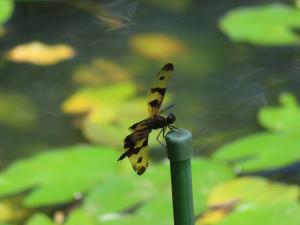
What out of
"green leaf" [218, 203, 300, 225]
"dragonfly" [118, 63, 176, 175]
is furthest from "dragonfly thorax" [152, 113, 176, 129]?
"green leaf" [218, 203, 300, 225]

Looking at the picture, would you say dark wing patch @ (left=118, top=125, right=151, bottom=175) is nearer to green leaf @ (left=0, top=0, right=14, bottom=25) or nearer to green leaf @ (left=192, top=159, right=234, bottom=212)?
green leaf @ (left=192, top=159, right=234, bottom=212)

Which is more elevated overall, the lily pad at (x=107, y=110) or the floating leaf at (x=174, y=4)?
the floating leaf at (x=174, y=4)

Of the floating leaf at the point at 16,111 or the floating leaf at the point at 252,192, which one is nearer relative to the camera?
the floating leaf at the point at 252,192

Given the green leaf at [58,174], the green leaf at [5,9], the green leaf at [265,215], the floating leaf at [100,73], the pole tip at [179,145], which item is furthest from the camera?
the green leaf at [5,9]

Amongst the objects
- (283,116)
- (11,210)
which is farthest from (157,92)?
(283,116)

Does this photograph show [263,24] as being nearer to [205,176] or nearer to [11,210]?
[205,176]

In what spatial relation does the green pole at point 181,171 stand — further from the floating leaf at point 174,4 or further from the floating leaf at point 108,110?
the floating leaf at point 174,4

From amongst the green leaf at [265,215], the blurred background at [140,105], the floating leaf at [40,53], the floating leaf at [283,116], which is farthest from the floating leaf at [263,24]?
the green leaf at [265,215]
